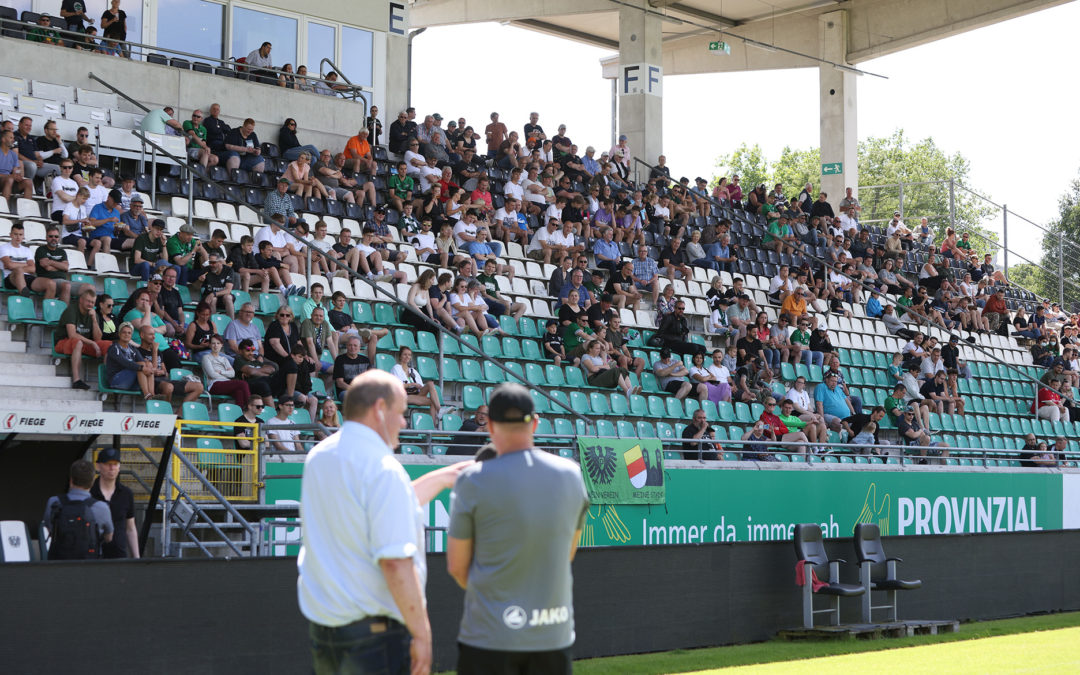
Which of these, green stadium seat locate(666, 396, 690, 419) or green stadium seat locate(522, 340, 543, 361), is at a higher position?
green stadium seat locate(522, 340, 543, 361)

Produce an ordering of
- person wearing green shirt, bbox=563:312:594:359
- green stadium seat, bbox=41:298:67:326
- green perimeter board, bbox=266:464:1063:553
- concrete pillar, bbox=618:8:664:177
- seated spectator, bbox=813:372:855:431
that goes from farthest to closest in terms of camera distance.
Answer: concrete pillar, bbox=618:8:664:177 < seated spectator, bbox=813:372:855:431 < person wearing green shirt, bbox=563:312:594:359 < green perimeter board, bbox=266:464:1063:553 < green stadium seat, bbox=41:298:67:326

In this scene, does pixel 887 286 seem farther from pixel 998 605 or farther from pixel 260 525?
pixel 260 525

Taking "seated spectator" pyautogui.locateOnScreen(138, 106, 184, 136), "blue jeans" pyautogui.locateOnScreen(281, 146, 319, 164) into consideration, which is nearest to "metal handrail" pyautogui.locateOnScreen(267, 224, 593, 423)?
"seated spectator" pyautogui.locateOnScreen(138, 106, 184, 136)

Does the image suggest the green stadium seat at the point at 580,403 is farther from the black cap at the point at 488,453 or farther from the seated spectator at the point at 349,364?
the black cap at the point at 488,453

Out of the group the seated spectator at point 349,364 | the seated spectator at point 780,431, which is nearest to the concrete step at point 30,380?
the seated spectator at point 349,364

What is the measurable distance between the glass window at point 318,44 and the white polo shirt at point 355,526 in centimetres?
2017

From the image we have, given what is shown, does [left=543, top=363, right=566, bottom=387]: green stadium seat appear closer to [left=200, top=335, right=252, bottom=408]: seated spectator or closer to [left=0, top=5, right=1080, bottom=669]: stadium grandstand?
[left=0, top=5, right=1080, bottom=669]: stadium grandstand

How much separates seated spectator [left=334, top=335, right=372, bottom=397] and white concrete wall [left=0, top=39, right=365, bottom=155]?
23.2ft

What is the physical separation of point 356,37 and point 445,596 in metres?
15.9

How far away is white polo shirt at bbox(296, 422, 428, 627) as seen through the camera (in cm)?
414

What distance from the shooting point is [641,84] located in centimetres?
2998

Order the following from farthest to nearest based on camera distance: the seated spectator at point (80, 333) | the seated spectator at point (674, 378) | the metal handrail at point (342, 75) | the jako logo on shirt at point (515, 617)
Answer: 1. the metal handrail at point (342, 75)
2. the seated spectator at point (674, 378)
3. the seated spectator at point (80, 333)
4. the jako logo on shirt at point (515, 617)

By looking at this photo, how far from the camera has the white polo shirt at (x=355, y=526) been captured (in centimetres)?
414

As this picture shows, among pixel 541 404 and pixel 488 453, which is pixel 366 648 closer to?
pixel 488 453
